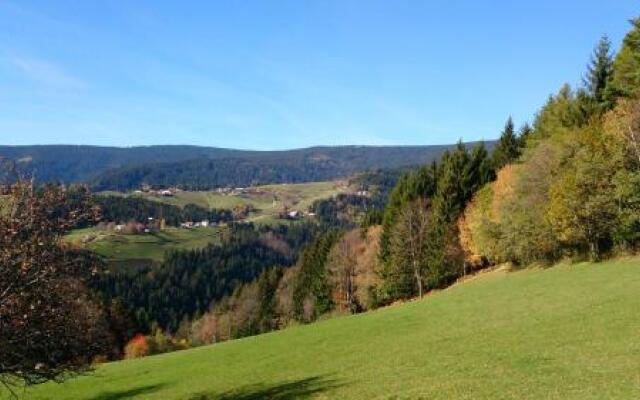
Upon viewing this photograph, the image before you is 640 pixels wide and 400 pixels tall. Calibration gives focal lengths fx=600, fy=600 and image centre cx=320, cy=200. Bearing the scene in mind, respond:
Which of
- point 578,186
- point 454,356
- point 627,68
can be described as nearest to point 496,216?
point 578,186

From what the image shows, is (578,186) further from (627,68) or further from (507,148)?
(507,148)

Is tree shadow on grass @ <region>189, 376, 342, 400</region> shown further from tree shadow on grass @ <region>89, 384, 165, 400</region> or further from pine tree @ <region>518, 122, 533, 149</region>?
pine tree @ <region>518, 122, 533, 149</region>

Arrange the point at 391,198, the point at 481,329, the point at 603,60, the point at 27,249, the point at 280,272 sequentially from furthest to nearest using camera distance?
the point at 280,272
the point at 391,198
the point at 603,60
the point at 481,329
the point at 27,249

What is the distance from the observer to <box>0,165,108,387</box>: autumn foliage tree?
791 inches

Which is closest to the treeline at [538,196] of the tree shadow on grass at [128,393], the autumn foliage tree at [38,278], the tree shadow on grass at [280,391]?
the tree shadow on grass at [280,391]

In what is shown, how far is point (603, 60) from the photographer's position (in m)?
78.8

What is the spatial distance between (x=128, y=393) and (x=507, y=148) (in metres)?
73.7

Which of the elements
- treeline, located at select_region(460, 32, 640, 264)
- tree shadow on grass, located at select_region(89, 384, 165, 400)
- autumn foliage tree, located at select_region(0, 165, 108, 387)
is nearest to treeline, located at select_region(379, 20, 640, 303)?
treeline, located at select_region(460, 32, 640, 264)

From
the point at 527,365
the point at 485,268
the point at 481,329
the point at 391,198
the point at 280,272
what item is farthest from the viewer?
the point at 280,272

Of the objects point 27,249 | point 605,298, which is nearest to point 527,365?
Answer: point 605,298

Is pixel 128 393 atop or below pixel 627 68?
below

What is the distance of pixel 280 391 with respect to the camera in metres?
29.6

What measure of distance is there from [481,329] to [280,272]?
114356 millimetres

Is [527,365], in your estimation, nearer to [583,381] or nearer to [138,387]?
[583,381]
